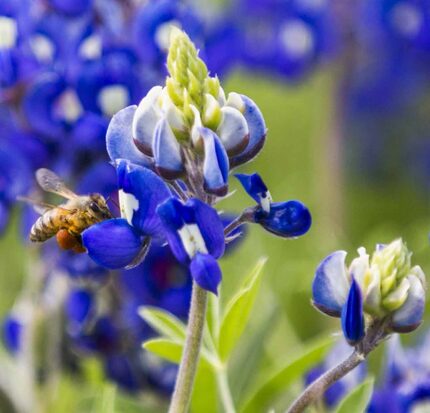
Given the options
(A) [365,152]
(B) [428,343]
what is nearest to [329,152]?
(A) [365,152]

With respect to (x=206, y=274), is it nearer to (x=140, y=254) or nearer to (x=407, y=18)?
(x=140, y=254)

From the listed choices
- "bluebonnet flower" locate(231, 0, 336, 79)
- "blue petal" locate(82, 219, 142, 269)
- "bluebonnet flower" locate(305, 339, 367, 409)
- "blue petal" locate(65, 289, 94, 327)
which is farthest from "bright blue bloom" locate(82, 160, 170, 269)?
"bluebonnet flower" locate(231, 0, 336, 79)

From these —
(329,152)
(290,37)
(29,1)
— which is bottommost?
(29,1)

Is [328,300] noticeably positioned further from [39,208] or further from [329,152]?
[329,152]

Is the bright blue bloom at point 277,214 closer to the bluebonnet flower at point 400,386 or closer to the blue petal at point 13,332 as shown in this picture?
the bluebonnet flower at point 400,386

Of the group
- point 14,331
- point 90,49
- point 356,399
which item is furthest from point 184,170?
point 14,331

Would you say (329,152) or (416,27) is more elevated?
(416,27)

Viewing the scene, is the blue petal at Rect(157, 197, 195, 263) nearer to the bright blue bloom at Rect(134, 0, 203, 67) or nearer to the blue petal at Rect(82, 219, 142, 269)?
the blue petal at Rect(82, 219, 142, 269)
